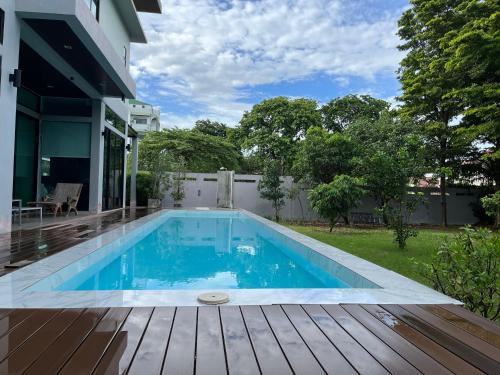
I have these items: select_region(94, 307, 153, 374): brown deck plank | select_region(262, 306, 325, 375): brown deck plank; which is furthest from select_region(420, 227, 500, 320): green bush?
select_region(94, 307, 153, 374): brown deck plank

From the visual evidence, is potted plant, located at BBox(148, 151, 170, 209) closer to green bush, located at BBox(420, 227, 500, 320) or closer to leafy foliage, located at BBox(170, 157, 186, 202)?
leafy foliage, located at BBox(170, 157, 186, 202)

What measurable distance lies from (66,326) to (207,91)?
27307 millimetres

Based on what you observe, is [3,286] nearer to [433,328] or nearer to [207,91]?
[433,328]

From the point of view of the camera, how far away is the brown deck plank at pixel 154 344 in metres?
1.62

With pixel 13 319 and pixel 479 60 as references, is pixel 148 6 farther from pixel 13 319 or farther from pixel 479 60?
pixel 13 319

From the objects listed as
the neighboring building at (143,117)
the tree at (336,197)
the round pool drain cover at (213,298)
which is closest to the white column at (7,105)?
the round pool drain cover at (213,298)

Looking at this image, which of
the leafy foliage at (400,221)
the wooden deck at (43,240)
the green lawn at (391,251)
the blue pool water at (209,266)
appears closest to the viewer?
the wooden deck at (43,240)

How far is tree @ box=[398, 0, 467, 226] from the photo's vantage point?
1434 cm

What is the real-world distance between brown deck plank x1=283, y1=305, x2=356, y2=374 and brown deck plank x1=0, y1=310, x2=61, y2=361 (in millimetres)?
1503

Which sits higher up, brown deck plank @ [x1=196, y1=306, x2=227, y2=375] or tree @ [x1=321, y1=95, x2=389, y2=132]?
tree @ [x1=321, y1=95, x2=389, y2=132]

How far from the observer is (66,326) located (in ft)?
6.84

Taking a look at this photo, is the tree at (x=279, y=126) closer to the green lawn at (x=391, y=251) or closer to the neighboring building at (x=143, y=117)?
the green lawn at (x=391, y=251)

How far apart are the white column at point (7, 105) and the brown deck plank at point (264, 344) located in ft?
16.4

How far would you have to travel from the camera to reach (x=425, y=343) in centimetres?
198
